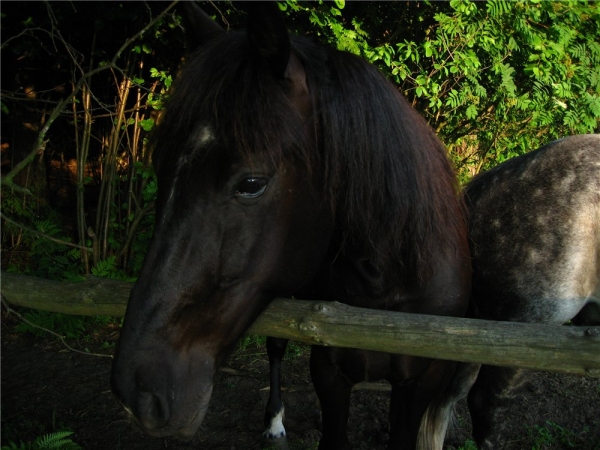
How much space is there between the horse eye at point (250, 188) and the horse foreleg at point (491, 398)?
1.83 meters

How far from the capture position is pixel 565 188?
252 cm

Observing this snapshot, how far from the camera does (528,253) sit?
2.54 meters

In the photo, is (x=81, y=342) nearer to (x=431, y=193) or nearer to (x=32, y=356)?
(x=32, y=356)

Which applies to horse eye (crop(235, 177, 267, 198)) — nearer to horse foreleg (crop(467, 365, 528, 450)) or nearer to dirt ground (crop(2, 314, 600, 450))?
horse foreleg (crop(467, 365, 528, 450))

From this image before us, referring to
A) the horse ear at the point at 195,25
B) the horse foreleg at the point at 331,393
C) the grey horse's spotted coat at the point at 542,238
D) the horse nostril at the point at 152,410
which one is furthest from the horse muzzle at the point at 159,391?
the grey horse's spotted coat at the point at 542,238

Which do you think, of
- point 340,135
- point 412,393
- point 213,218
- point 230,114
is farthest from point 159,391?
point 412,393

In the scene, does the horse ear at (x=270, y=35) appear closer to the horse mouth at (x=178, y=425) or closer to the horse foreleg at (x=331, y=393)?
the horse mouth at (x=178, y=425)

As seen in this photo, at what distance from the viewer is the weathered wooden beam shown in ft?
4.98

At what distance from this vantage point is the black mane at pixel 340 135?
5.10ft

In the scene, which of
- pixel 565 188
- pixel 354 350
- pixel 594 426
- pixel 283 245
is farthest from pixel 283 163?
pixel 594 426

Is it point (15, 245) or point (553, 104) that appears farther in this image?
point (15, 245)

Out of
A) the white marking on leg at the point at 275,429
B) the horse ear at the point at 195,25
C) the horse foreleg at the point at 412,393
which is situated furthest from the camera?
the white marking on leg at the point at 275,429

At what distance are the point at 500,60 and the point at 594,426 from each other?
3023 millimetres

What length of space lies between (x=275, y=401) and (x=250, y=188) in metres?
2.54
